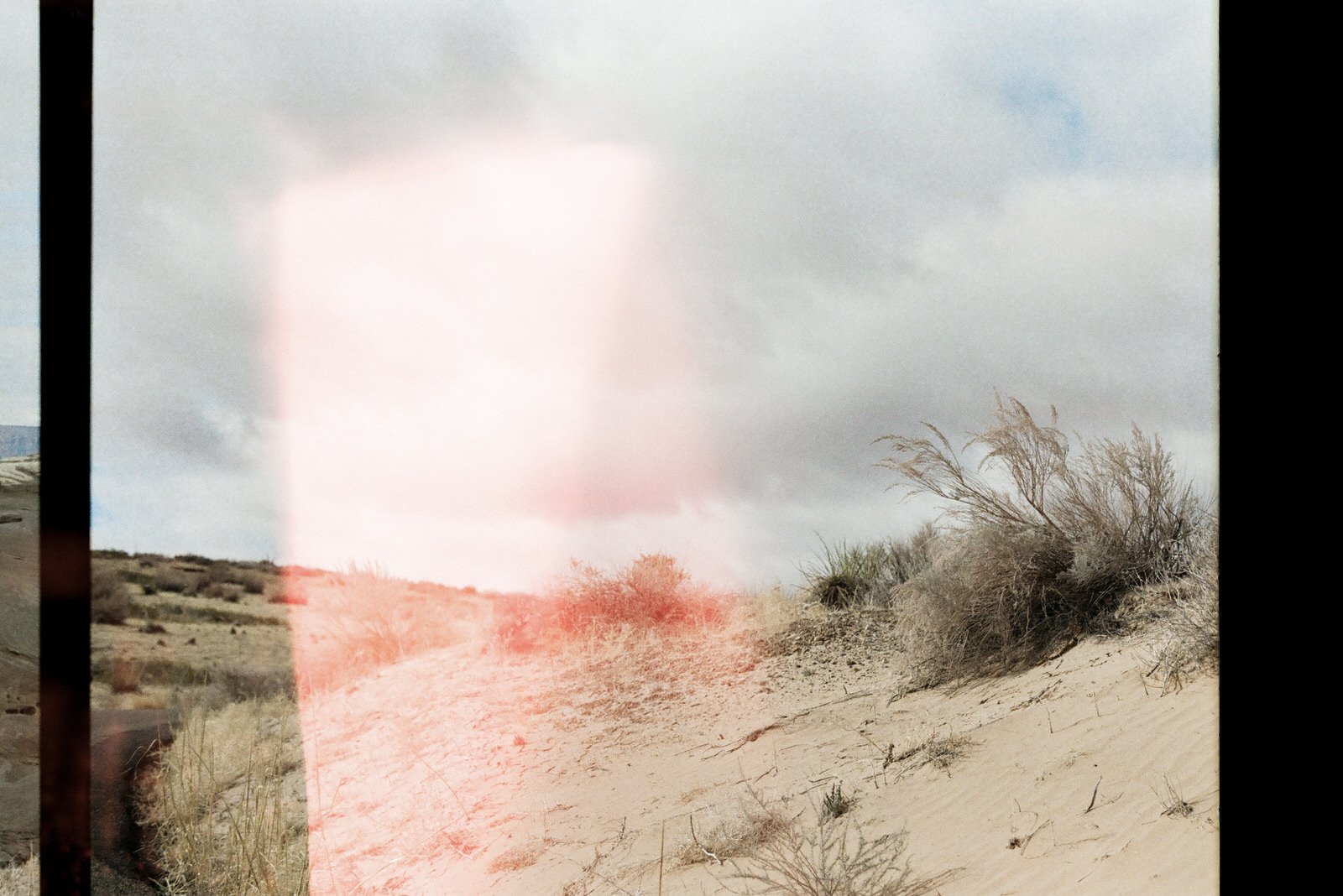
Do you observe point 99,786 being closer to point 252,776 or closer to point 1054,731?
point 252,776

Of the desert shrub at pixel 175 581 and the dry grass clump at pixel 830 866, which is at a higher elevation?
the desert shrub at pixel 175 581

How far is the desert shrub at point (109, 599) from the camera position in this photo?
55.9 feet

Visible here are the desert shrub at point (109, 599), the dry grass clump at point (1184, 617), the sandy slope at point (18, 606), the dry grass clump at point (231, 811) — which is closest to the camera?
the sandy slope at point (18, 606)

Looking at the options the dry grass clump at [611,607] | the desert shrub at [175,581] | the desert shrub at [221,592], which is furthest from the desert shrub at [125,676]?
the dry grass clump at [611,607]

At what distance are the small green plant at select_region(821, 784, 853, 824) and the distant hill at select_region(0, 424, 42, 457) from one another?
466 centimetres

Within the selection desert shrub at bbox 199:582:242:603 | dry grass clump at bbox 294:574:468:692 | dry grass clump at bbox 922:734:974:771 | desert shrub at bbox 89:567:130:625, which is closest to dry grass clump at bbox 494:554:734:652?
dry grass clump at bbox 294:574:468:692

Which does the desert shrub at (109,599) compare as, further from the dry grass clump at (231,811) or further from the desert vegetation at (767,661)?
the dry grass clump at (231,811)

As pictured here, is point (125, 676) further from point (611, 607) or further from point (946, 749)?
point (946, 749)

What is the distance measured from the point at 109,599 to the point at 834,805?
50.9 ft

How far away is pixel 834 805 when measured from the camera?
21.0ft

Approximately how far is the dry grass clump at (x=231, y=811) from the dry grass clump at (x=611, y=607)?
2405mm

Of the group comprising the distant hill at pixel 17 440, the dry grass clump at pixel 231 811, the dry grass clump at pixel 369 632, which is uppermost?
the distant hill at pixel 17 440
